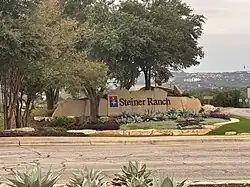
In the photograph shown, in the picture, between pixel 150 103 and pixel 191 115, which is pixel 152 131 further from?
pixel 150 103

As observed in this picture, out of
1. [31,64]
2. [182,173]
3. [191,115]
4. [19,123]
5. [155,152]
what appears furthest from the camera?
[191,115]

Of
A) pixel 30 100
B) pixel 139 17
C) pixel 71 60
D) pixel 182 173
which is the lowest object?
pixel 182 173

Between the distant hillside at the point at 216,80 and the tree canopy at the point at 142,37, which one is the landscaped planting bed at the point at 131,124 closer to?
the tree canopy at the point at 142,37

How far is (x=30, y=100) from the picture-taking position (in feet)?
105

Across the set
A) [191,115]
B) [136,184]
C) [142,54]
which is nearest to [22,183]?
[136,184]

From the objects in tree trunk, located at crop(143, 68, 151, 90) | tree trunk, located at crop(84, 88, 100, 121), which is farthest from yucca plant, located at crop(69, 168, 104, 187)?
tree trunk, located at crop(143, 68, 151, 90)

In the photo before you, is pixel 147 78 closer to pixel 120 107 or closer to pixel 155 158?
pixel 120 107

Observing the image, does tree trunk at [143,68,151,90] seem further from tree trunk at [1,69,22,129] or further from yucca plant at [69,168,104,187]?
yucca plant at [69,168,104,187]

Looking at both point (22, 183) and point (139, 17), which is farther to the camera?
point (139, 17)

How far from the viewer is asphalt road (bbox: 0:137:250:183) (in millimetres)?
12195

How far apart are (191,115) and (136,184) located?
3039 cm

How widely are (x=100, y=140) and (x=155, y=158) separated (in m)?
5.27

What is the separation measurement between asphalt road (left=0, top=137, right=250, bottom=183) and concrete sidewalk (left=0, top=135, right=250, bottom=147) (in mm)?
438

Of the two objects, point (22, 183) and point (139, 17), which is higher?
point (139, 17)
